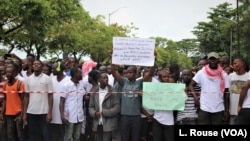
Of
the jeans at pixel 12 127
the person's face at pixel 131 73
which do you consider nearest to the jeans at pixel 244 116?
the person's face at pixel 131 73

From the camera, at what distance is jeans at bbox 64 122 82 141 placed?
8383mm

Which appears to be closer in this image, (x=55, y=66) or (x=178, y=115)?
(x=178, y=115)

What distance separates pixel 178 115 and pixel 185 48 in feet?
373

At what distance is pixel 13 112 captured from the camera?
812 cm

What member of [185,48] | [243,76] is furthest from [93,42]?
[185,48]

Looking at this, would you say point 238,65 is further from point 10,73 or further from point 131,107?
point 10,73

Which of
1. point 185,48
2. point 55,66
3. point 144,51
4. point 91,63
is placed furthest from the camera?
point 185,48

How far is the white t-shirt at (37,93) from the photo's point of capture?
807 centimetres

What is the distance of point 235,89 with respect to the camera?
8.04 meters

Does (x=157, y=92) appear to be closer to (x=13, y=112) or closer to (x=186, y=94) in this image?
(x=186, y=94)

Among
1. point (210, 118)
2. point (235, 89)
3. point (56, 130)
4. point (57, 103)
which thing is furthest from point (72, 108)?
point (235, 89)

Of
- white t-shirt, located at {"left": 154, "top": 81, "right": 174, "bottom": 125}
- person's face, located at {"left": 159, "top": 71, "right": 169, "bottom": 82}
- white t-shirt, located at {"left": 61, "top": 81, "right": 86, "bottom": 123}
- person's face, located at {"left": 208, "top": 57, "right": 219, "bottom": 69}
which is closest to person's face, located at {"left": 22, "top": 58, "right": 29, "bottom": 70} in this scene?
white t-shirt, located at {"left": 61, "top": 81, "right": 86, "bottom": 123}

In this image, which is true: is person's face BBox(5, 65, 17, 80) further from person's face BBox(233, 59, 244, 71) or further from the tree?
the tree

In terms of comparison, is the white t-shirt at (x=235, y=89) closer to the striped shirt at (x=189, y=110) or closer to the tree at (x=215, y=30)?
the striped shirt at (x=189, y=110)
